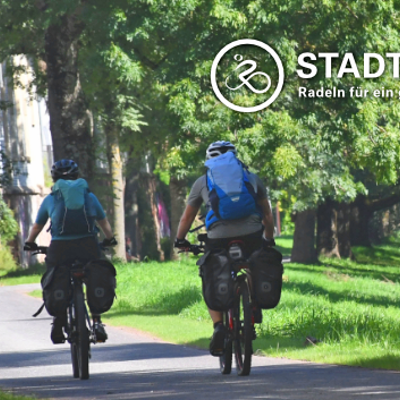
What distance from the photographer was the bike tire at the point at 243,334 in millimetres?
8289

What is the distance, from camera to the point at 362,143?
2416 cm

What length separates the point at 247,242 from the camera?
8664 millimetres

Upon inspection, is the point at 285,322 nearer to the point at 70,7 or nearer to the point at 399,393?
the point at 399,393

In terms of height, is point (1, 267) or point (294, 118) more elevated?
point (294, 118)

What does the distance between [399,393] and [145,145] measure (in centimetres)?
2992

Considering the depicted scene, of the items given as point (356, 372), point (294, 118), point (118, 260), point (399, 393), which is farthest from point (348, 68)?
point (399, 393)

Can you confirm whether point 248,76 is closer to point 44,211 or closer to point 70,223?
point 44,211

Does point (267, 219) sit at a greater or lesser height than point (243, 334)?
greater

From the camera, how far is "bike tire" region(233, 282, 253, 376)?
829 centimetres

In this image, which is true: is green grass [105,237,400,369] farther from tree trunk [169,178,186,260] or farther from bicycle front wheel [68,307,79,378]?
bicycle front wheel [68,307,79,378]

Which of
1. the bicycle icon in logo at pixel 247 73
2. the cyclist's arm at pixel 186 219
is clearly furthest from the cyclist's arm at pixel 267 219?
the bicycle icon in logo at pixel 247 73

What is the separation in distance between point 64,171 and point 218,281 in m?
1.81

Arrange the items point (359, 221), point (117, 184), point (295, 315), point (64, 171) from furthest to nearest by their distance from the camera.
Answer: point (359, 221) → point (117, 184) → point (295, 315) → point (64, 171)

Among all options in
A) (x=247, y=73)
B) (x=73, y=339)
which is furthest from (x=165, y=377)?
(x=247, y=73)
